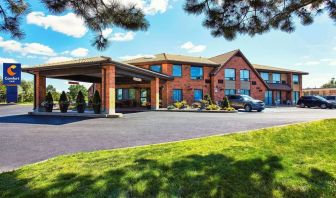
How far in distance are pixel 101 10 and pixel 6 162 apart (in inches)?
166

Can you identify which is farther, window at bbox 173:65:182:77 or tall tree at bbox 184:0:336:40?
window at bbox 173:65:182:77

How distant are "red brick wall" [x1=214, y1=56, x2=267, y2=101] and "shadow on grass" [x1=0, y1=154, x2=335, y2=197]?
2753 cm

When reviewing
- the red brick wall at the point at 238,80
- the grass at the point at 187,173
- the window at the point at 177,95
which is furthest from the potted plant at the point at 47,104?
the red brick wall at the point at 238,80

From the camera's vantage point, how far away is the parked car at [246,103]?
2377 cm

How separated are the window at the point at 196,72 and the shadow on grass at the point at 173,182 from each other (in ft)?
85.5

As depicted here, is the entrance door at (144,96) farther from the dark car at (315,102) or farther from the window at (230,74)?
the dark car at (315,102)

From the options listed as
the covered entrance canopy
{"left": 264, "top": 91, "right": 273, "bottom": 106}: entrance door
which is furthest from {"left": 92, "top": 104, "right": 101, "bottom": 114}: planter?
{"left": 264, "top": 91, "right": 273, "bottom": 106}: entrance door

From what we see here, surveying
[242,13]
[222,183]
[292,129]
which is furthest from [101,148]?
[292,129]

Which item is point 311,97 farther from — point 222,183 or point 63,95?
point 222,183

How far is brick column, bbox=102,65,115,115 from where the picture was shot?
17.5 metres

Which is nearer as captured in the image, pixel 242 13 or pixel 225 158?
pixel 225 158

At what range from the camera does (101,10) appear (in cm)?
550

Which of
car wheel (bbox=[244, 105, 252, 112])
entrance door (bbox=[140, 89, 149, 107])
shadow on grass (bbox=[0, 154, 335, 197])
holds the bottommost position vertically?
shadow on grass (bbox=[0, 154, 335, 197])

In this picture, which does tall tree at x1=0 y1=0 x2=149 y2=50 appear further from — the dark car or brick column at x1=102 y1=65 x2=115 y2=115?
the dark car
